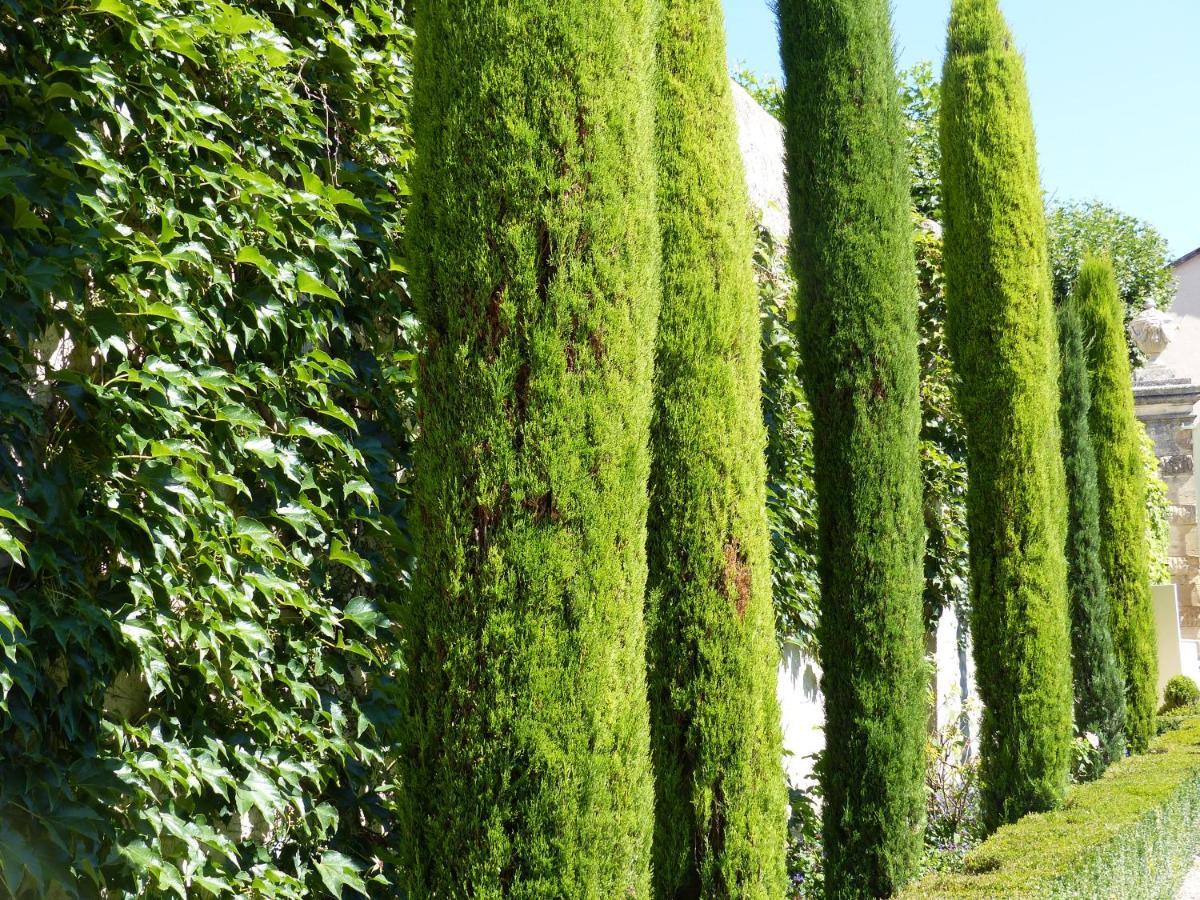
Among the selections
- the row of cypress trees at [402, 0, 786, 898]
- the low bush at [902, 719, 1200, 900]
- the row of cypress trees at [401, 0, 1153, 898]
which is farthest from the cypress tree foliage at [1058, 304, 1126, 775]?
the row of cypress trees at [402, 0, 786, 898]

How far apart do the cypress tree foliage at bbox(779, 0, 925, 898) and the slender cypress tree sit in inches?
63.9

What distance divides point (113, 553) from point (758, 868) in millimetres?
2417

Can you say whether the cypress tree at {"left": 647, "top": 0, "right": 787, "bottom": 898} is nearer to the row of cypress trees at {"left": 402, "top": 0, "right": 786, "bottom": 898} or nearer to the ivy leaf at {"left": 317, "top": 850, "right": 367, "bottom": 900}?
the row of cypress trees at {"left": 402, "top": 0, "right": 786, "bottom": 898}

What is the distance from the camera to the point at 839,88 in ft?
17.0

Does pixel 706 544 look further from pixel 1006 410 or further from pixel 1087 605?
pixel 1087 605

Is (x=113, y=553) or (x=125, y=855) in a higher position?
(x=113, y=553)

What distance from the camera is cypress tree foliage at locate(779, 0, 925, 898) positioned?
4.69 m

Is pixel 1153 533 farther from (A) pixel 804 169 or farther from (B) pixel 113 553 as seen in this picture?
(B) pixel 113 553

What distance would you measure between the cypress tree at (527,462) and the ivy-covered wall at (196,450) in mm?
595

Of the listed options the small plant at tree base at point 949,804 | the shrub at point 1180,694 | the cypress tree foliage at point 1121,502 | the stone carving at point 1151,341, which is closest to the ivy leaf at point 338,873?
the small plant at tree base at point 949,804

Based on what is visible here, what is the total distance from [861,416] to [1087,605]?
5236 mm

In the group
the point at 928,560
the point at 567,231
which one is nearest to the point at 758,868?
the point at 567,231

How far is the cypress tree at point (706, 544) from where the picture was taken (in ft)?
11.8

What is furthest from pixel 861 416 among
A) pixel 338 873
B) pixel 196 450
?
pixel 196 450
